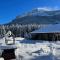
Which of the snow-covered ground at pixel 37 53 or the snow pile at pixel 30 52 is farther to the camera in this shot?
the snow pile at pixel 30 52

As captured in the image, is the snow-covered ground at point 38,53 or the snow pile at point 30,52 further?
the snow pile at point 30,52

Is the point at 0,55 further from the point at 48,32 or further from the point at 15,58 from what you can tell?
the point at 48,32

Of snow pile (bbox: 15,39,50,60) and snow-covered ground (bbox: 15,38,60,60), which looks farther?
snow pile (bbox: 15,39,50,60)

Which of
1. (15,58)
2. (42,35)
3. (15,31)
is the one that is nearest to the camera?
(15,58)

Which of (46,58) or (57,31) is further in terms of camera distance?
(57,31)

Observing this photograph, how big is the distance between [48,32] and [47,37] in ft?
3.86

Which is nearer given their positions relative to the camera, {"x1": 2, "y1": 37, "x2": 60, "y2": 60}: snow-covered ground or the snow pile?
{"x1": 2, "y1": 37, "x2": 60, "y2": 60}: snow-covered ground

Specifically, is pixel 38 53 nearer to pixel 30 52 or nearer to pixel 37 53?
pixel 37 53

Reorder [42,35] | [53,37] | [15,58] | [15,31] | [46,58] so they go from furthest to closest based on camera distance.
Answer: [15,31] → [42,35] → [53,37] → [15,58] → [46,58]

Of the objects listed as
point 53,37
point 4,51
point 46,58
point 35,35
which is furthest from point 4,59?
point 35,35

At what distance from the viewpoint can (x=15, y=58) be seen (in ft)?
54.6

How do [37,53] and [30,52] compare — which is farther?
[30,52]

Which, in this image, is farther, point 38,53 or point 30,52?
point 30,52

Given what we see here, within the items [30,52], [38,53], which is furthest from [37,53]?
[30,52]
